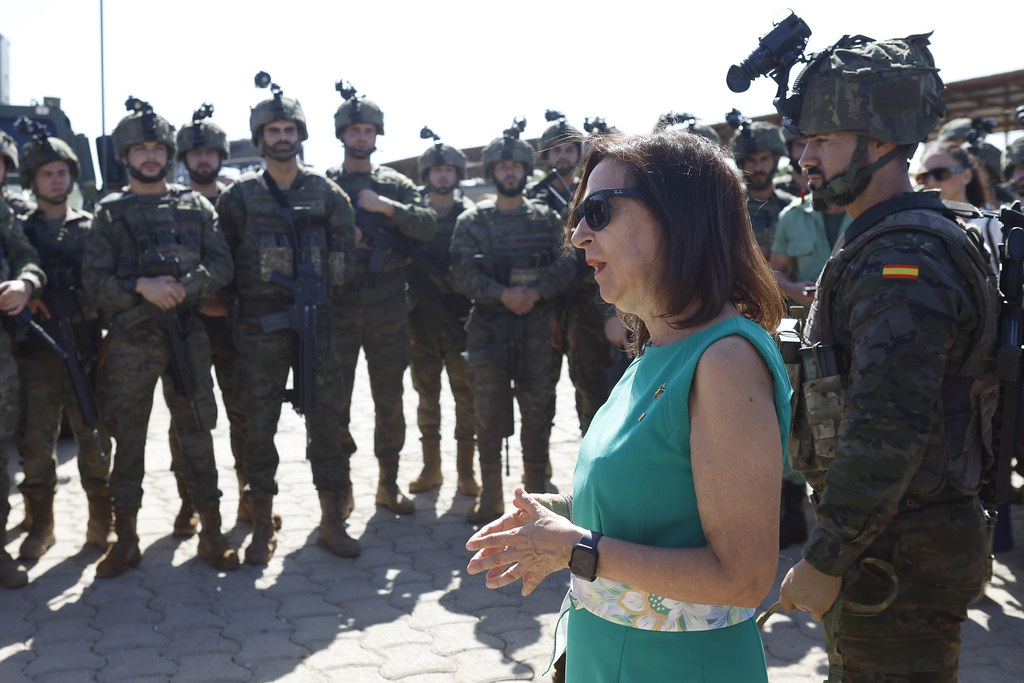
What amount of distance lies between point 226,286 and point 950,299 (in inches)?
173

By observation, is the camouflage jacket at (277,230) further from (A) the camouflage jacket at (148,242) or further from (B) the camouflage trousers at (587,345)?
(B) the camouflage trousers at (587,345)

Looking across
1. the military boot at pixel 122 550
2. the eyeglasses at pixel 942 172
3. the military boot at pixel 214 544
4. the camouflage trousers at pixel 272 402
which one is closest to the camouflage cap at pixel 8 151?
the camouflage trousers at pixel 272 402

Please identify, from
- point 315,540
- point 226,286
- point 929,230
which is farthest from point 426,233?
point 929,230

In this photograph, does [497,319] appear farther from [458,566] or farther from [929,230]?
[929,230]

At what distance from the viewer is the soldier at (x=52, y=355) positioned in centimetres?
531

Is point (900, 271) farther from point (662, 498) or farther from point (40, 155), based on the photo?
point (40, 155)

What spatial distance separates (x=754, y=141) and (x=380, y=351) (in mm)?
2829

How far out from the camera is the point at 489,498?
5820 mm

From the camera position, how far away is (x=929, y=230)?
2.13 meters

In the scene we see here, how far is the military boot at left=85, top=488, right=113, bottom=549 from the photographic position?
17.8ft

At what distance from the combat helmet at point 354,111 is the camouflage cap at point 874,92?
4405mm

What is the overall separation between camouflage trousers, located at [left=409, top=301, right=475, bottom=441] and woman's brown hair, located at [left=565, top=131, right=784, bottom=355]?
193 inches

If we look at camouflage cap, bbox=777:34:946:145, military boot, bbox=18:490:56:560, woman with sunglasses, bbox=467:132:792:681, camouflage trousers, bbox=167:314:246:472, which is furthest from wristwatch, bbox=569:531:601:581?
military boot, bbox=18:490:56:560

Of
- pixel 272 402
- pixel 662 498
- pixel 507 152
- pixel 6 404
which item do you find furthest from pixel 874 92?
pixel 6 404
